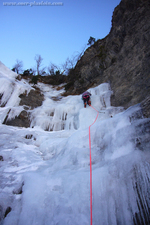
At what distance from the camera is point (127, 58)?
7000mm

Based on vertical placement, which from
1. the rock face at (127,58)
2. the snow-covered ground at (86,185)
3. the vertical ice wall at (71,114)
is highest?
the rock face at (127,58)

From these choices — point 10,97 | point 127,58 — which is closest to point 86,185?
point 127,58

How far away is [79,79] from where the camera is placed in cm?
1195

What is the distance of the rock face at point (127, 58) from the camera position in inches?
213

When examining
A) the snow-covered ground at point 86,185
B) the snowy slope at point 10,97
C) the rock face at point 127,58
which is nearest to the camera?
the snow-covered ground at point 86,185

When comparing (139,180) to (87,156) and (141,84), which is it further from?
(141,84)

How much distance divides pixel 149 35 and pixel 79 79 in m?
7.17

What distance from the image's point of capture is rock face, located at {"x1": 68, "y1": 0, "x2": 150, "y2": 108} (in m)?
5.42

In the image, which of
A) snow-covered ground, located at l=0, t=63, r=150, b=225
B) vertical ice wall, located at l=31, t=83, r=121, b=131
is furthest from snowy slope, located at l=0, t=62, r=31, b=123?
snow-covered ground, located at l=0, t=63, r=150, b=225

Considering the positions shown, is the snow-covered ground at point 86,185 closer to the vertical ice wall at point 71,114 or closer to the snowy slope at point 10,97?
the vertical ice wall at point 71,114

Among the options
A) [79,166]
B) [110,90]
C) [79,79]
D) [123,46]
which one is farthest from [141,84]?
[79,79]

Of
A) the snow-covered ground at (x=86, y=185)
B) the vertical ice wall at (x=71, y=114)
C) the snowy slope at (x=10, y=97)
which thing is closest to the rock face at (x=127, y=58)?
the vertical ice wall at (x=71, y=114)

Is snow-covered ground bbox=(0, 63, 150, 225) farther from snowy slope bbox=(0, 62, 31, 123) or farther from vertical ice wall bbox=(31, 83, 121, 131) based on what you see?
snowy slope bbox=(0, 62, 31, 123)

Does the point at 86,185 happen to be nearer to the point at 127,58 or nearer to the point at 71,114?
the point at 71,114
